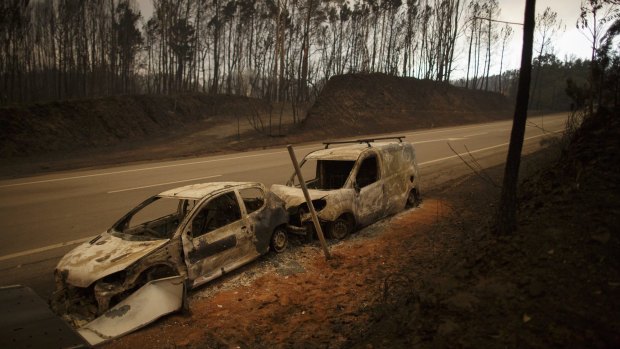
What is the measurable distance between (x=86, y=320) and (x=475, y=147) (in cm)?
1899

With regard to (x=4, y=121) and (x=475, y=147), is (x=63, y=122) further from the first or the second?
(x=475, y=147)

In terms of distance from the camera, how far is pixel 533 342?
287 cm

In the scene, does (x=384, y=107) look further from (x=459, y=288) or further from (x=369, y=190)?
(x=459, y=288)

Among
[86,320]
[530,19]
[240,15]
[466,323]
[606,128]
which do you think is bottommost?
[86,320]

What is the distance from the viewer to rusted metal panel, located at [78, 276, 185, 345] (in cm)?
445

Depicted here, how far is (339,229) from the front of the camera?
7719 mm

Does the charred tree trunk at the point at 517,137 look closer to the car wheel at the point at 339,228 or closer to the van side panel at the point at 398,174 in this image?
the car wheel at the point at 339,228

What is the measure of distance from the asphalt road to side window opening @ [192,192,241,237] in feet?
7.71

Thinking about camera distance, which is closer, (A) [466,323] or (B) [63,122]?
(A) [466,323]

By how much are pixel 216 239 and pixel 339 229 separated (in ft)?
8.81

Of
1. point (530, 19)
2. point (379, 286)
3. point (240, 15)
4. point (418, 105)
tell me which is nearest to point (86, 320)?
point (379, 286)

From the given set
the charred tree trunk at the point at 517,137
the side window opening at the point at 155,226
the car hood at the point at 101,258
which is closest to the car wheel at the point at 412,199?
the charred tree trunk at the point at 517,137

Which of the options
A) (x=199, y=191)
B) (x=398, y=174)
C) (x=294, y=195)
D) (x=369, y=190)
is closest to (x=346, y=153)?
(x=369, y=190)

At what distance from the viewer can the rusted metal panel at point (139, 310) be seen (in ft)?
14.6
